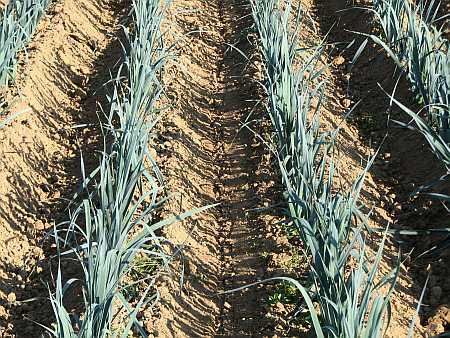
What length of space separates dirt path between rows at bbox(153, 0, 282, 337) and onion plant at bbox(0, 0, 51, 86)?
1.05 m

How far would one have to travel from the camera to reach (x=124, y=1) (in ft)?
23.1

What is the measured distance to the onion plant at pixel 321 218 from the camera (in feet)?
8.40

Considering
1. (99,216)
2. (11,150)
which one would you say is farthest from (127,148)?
(11,150)

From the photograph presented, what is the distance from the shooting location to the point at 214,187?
4.52 metres

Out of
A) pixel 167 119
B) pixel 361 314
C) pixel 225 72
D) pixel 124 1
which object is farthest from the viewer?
pixel 124 1

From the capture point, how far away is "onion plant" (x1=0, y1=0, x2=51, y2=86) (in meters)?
4.70

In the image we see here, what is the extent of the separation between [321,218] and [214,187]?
1544 mm

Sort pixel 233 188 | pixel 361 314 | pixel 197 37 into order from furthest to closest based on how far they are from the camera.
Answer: pixel 197 37, pixel 233 188, pixel 361 314

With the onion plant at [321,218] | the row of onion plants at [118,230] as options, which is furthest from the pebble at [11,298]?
the onion plant at [321,218]

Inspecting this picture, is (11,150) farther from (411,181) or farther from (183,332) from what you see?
(411,181)

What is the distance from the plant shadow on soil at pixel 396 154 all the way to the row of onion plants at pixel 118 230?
1.19 meters

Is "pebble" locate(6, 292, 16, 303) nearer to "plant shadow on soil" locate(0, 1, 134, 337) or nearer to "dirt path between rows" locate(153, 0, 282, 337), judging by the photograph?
"plant shadow on soil" locate(0, 1, 134, 337)

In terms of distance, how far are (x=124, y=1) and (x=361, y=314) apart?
518 cm

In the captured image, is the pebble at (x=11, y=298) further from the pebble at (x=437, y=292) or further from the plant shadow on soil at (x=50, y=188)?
the pebble at (x=437, y=292)
